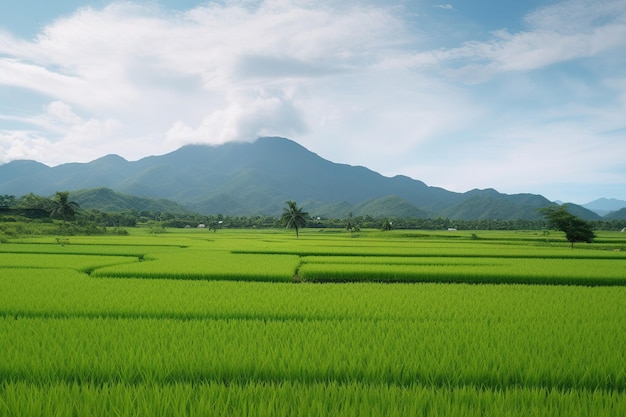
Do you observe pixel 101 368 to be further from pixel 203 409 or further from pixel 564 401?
pixel 564 401

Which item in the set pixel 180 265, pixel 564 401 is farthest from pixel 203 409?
pixel 180 265

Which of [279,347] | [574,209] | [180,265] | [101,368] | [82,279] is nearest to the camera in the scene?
[101,368]

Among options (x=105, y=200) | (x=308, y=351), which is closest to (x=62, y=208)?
(x=308, y=351)

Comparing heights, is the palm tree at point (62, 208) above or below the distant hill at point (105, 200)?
below

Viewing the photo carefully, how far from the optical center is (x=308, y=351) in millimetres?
5156

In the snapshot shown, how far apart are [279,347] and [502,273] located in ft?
41.6

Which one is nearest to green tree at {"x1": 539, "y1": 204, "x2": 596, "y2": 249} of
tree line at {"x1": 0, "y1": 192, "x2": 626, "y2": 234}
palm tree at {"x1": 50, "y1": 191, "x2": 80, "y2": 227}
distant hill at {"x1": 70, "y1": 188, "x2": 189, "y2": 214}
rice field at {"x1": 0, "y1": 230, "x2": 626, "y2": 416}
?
tree line at {"x1": 0, "y1": 192, "x2": 626, "y2": 234}

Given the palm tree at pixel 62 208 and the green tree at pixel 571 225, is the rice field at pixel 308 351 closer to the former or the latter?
the green tree at pixel 571 225

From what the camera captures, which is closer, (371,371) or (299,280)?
(371,371)

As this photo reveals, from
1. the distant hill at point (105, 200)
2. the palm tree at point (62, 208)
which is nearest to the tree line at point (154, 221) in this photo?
the palm tree at point (62, 208)

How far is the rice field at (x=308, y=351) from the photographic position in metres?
3.61

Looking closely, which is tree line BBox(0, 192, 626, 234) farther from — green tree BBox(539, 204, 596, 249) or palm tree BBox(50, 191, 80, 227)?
green tree BBox(539, 204, 596, 249)

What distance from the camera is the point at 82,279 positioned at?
40.5ft

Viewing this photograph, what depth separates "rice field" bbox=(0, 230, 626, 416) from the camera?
3.61 m
